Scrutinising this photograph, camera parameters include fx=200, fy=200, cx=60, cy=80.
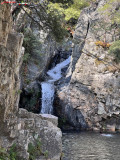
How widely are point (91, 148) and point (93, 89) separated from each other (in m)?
8.78

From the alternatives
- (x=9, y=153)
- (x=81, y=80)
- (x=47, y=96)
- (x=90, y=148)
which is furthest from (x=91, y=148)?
(x=47, y=96)

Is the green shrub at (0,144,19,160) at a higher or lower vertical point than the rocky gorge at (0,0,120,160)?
lower

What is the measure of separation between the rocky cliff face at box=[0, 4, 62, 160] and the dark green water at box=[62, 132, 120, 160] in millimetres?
2215

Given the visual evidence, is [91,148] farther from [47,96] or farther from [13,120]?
[47,96]

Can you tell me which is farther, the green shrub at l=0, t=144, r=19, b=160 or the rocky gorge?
the rocky gorge

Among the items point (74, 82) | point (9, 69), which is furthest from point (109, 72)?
point (9, 69)

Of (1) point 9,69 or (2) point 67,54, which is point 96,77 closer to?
(2) point 67,54

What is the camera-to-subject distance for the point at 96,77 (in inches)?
838

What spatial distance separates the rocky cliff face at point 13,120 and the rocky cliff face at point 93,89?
1084 centimetres

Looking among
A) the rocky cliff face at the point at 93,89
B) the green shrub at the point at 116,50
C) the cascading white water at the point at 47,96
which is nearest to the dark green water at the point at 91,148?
the rocky cliff face at the point at 93,89

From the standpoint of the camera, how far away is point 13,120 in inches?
298

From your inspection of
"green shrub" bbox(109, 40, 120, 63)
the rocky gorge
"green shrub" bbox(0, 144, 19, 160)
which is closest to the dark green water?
the rocky gorge

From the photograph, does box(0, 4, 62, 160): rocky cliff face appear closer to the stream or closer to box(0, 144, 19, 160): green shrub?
box(0, 144, 19, 160): green shrub

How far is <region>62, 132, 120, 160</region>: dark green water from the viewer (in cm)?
1141
